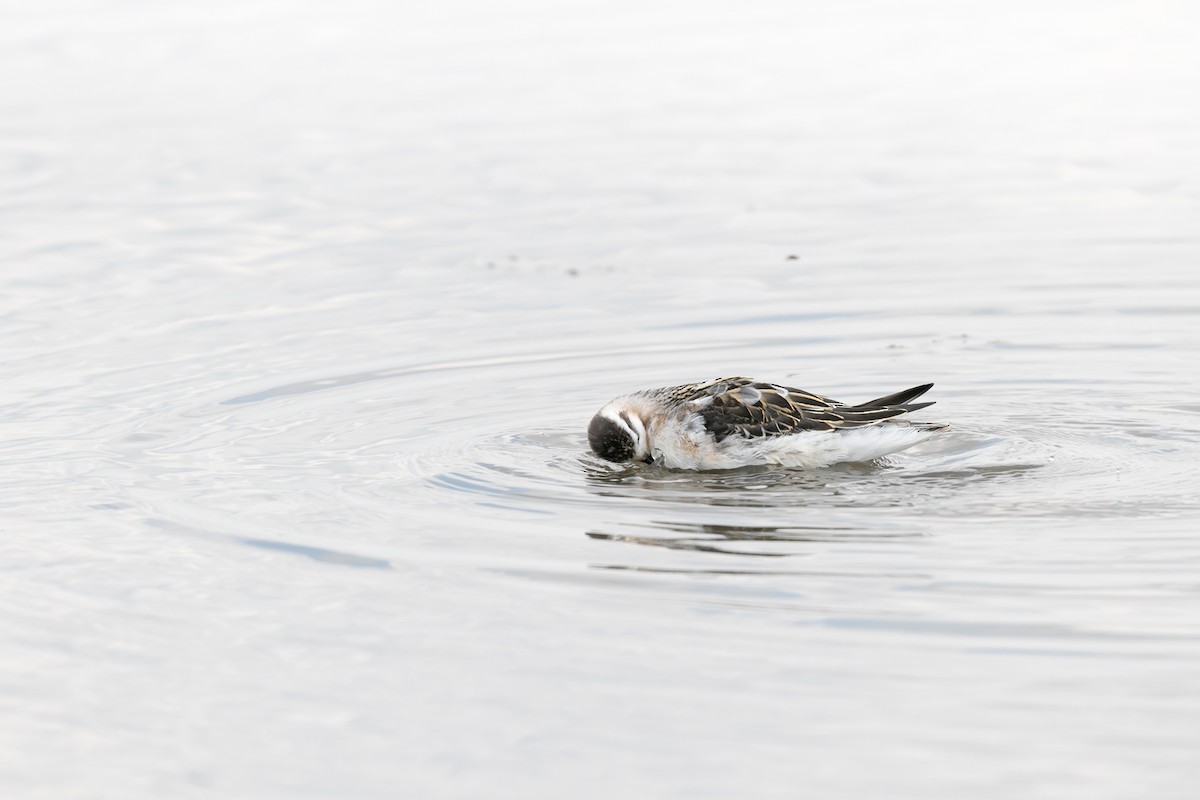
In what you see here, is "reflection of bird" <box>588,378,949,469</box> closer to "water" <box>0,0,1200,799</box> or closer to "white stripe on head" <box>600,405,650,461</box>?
"white stripe on head" <box>600,405,650,461</box>

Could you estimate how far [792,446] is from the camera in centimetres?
1231

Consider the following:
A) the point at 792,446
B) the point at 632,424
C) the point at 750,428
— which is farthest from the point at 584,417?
the point at 792,446

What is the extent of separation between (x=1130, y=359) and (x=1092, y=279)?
2.57m

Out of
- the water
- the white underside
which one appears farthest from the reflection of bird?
the water

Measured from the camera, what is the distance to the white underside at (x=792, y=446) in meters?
12.2

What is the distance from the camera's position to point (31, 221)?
20.0 m

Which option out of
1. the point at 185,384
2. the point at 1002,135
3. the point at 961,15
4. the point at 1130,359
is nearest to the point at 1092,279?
the point at 1130,359

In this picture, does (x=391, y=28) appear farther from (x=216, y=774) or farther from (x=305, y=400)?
(x=216, y=774)

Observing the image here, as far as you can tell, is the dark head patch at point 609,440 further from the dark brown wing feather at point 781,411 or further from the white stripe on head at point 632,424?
the dark brown wing feather at point 781,411

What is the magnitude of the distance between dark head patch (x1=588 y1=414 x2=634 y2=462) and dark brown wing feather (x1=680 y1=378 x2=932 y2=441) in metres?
0.62

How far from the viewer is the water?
755 cm

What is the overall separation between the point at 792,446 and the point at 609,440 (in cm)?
128

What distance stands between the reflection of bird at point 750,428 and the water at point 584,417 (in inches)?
10.6

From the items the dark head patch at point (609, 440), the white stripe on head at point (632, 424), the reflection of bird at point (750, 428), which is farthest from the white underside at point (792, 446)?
the dark head patch at point (609, 440)
